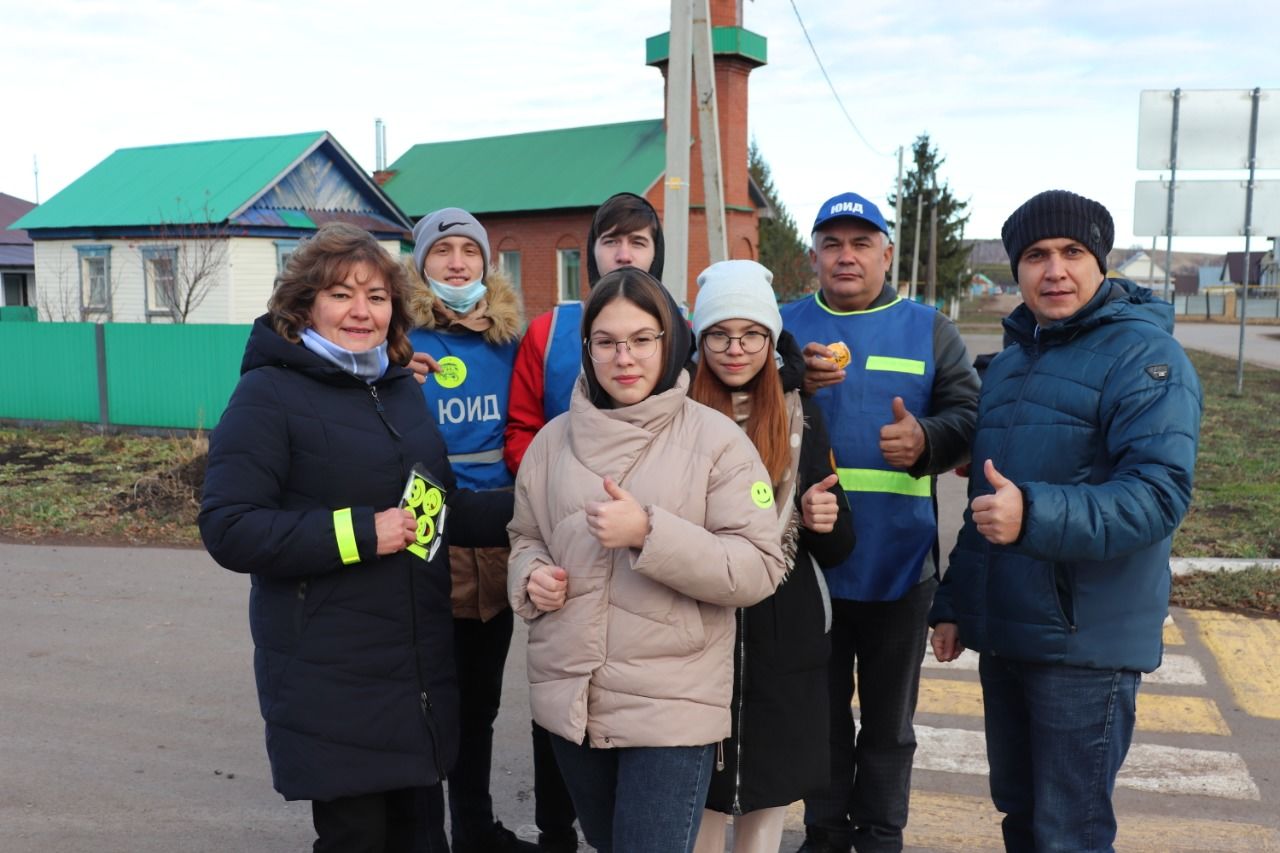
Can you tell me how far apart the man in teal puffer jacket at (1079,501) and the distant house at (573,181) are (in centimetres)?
2616

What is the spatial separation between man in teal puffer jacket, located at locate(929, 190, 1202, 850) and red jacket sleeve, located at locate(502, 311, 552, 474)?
4.86ft

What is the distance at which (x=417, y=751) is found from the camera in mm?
2891

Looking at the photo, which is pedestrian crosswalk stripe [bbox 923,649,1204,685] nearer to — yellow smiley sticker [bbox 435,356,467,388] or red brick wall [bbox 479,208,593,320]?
yellow smiley sticker [bbox 435,356,467,388]

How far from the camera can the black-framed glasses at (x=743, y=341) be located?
2955 millimetres

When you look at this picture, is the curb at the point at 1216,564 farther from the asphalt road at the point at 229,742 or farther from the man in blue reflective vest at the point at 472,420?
the man in blue reflective vest at the point at 472,420

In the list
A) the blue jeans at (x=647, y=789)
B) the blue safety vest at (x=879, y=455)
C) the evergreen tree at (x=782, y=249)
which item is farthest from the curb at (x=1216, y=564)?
the evergreen tree at (x=782, y=249)

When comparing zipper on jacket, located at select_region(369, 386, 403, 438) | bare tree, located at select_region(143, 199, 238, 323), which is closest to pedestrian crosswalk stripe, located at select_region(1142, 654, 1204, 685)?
zipper on jacket, located at select_region(369, 386, 403, 438)

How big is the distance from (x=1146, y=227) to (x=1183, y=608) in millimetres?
7923

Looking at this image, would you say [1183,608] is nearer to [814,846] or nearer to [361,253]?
[814,846]

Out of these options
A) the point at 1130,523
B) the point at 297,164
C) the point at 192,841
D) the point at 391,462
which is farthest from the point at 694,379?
the point at 297,164

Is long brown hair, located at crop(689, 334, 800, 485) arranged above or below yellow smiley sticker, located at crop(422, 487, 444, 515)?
above

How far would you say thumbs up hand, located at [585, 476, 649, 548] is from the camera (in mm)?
2438

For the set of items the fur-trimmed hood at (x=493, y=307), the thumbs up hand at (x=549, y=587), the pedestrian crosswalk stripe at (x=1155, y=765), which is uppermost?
the fur-trimmed hood at (x=493, y=307)

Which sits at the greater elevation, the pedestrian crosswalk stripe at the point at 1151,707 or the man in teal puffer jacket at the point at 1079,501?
the man in teal puffer jacket at the point at 1079,501
